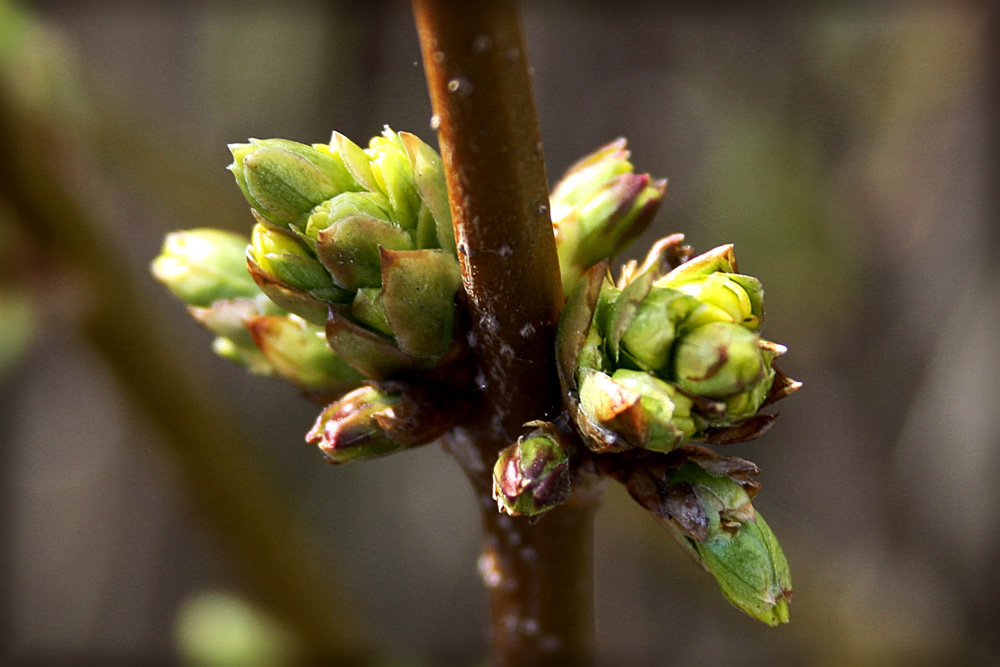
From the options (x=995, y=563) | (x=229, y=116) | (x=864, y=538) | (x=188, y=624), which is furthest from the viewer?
(x=229, y=116)

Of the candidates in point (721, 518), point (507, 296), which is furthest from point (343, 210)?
point (721, 518)

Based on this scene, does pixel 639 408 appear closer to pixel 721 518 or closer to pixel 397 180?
pixel 721 518

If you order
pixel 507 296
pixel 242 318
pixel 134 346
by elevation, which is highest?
pixel 507 296

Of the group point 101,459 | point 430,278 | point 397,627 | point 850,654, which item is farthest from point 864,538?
point 101,459

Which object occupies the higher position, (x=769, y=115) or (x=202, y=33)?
(x=202, y=33)

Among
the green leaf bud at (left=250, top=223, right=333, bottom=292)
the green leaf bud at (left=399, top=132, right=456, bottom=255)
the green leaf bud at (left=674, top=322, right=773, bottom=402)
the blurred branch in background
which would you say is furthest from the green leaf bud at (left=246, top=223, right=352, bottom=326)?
the blurred branch in background

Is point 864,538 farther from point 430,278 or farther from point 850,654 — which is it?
point 430,278

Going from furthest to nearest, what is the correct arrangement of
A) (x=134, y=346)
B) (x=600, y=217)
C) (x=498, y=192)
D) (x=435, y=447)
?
(x=435, y=447), (x=134, y=346), (x=600, y=217), (x=498, y=192)
